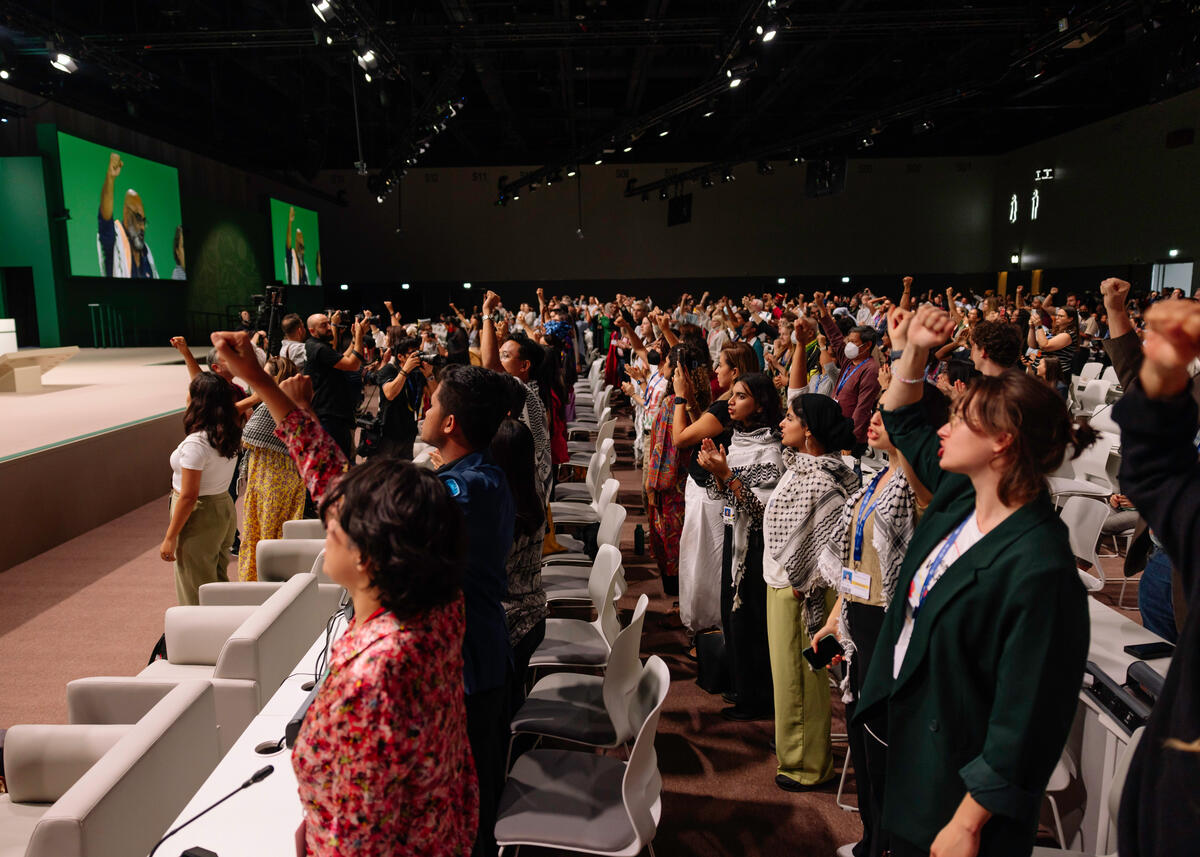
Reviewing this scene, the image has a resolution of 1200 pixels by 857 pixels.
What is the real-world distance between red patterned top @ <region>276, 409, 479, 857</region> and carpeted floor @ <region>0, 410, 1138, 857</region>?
56.9 inches

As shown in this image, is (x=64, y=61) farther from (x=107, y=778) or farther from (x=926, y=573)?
Result: (x=926, y=573)

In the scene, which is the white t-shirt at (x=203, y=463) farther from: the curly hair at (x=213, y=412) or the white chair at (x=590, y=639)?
the white chair at (x=590, y=639)

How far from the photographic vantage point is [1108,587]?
515 cm

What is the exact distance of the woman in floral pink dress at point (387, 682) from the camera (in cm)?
136

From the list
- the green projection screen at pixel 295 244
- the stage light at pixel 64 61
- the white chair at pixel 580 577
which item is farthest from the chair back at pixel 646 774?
the green projection screen at pixel 295 244

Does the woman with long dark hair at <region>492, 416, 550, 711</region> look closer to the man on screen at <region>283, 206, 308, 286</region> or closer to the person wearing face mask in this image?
the person wearing face mask

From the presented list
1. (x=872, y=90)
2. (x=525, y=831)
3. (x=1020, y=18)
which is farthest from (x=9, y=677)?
(x=872, y=90)

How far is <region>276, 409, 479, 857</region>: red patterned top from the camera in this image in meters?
1.35

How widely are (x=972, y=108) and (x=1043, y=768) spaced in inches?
753

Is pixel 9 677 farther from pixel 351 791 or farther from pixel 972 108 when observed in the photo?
pixel 972 108

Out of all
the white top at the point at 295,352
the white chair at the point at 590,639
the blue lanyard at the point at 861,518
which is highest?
the white top at the point at 295,352

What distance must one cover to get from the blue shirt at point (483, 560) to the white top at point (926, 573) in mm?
957

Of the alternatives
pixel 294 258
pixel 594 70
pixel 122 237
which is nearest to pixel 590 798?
pixel 122 237

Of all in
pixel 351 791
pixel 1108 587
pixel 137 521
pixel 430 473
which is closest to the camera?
pixel 351 791
